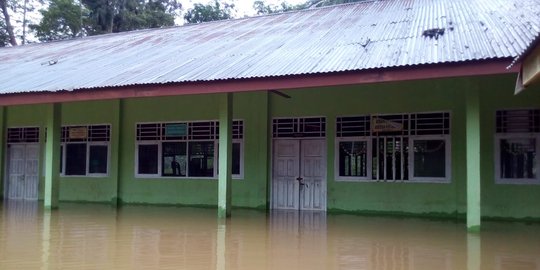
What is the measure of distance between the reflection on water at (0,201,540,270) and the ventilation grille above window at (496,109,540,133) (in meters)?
1.89

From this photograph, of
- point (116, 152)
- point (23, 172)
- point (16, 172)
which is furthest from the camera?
point (16, 172)

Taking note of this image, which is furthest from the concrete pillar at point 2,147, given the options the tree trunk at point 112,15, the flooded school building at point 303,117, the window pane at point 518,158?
the tree trunk at point 112,15

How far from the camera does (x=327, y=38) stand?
12.8 m

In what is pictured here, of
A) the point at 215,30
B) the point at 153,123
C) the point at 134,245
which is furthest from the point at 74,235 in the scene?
the point at 215,30

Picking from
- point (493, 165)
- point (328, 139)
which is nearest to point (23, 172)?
point (328, 139)

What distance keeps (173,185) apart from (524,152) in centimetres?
824

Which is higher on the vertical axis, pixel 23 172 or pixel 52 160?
pixel 52 160

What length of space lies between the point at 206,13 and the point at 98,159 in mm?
22291

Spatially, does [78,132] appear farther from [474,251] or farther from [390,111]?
[474,251]

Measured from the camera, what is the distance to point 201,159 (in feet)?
47.8

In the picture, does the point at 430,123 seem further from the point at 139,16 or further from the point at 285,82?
the point at 139,16

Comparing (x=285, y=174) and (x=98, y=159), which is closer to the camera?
(x=285, y=174)

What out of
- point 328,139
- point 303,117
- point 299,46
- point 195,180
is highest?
point 299,46

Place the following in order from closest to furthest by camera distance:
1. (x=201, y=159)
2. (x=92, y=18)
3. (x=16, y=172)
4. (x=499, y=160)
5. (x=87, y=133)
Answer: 1. (x=499, y=160)
2. (x=201, y=159)
3. (x=87, y=133)
4. (x=16, y=172)
5. (x=92, y=18)
